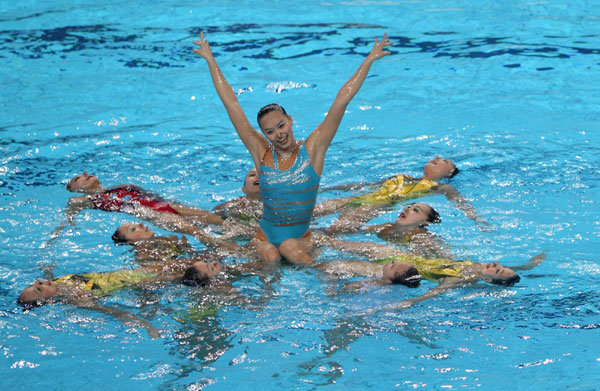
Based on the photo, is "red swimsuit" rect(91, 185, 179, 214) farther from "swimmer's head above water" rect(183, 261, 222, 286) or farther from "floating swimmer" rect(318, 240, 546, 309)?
"floating swimmer" rect(318, 240, 546, 309)

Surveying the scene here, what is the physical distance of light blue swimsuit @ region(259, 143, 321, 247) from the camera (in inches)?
224

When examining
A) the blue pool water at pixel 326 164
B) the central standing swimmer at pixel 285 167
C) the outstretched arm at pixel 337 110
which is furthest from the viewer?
the central standing swimmer at pixel 285 167

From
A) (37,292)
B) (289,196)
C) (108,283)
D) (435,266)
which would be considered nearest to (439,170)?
(435,266)

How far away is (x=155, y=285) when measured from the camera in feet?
18.1

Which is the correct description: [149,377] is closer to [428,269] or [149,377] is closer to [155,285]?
[155,285]

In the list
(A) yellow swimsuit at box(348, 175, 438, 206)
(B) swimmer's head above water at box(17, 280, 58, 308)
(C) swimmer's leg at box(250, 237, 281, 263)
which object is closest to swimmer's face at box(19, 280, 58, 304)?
(B) swimmer's head above water at box(17, 280, 58, 308)

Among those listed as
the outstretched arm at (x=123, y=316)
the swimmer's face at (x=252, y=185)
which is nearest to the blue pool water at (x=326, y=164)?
the outstretched arm at (x=123, y=316)

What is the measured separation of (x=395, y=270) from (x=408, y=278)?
106mm

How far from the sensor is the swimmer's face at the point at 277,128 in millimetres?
5516

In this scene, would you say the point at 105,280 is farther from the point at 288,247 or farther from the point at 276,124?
the point at 276,124

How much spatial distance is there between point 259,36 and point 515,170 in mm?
5454

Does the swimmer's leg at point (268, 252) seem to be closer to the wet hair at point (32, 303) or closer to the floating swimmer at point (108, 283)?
the floating swimmer at point (108, 283)

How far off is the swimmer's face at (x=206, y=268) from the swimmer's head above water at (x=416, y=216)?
166 cm

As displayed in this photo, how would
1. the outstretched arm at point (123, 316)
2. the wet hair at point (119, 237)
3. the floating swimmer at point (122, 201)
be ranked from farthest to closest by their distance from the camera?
the floating swimmer at point (122, 201), the wet hair at point (119, 237), the outstretched arm at point (123, 316)
